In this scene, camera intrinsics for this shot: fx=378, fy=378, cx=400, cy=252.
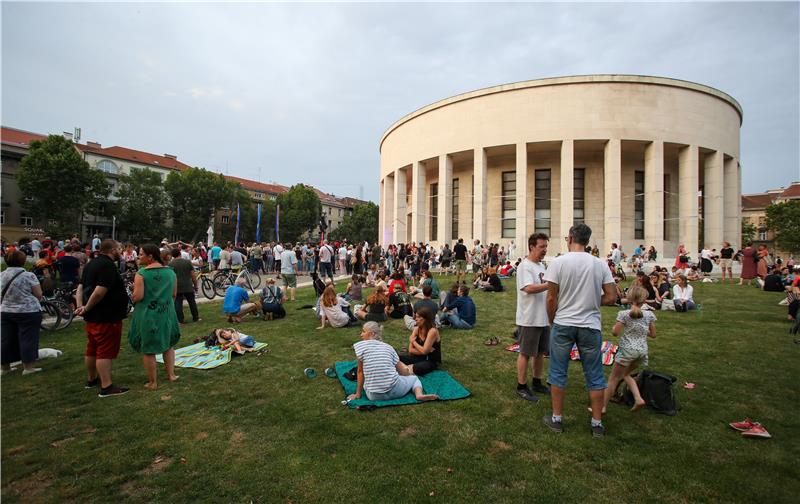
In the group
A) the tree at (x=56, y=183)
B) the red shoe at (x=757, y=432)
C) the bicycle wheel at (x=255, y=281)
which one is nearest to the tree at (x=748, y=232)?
the bicycle wheel at (x=255, y=281)

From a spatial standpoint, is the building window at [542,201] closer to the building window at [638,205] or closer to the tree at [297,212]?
the building window at [638,205]

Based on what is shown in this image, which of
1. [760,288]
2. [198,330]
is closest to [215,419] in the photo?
[198,330]

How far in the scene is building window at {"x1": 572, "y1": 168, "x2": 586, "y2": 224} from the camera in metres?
29.8

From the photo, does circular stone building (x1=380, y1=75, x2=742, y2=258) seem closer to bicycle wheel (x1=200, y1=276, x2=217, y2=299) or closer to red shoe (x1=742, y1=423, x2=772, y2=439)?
bicycle wheel (x1=200, y1=276, x2=217, y2=299)

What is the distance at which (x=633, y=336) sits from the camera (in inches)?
176

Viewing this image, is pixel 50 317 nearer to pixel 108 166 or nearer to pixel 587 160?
pixel 587 160

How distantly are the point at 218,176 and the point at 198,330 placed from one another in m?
57.8

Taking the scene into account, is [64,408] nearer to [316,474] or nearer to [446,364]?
[316,474]

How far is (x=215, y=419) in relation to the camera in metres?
4.45

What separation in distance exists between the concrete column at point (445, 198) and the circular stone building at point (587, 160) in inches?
4.3

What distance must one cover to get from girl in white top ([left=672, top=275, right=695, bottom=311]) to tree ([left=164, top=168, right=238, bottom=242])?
59.9m

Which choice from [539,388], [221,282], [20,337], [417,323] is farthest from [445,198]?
[20,337]

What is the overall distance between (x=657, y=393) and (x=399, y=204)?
33.1 meters

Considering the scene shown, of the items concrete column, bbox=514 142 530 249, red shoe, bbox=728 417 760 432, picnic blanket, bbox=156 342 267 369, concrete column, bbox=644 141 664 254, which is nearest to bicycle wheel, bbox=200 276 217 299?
picnic blanket, bbox=156 342 267 369
